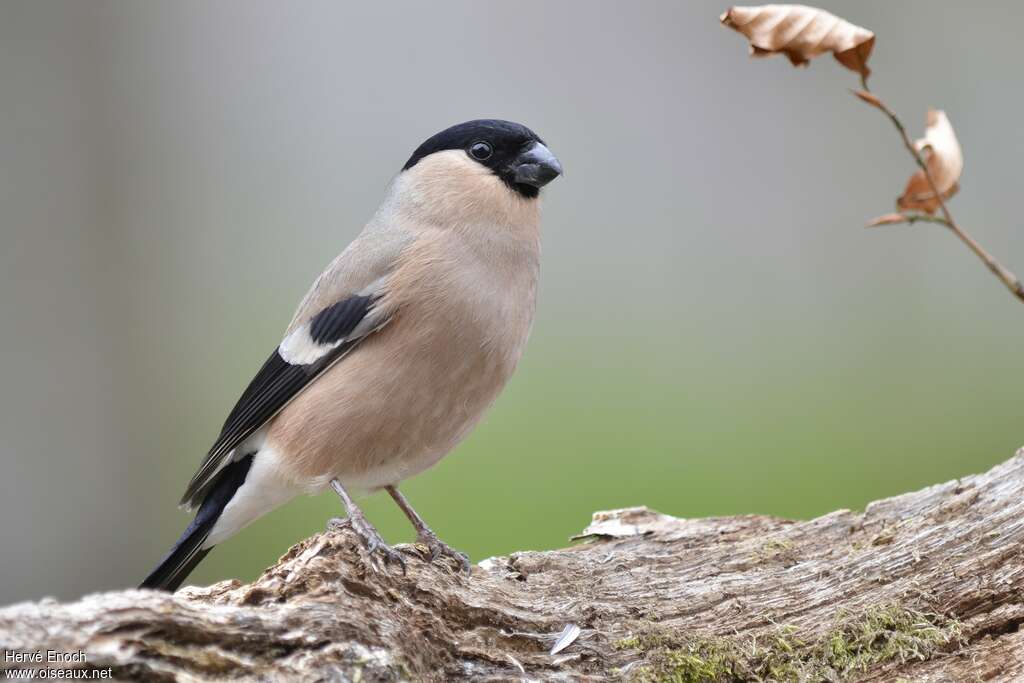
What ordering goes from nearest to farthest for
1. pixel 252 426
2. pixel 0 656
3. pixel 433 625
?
1. pixel 0 656
2. pixel 433 625
3. pixel 252 426

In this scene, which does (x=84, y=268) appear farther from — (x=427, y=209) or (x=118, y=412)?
(x=427, y=209)

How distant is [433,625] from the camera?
2840mm

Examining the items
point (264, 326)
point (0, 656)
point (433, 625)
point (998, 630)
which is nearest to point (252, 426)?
point (433, 625)

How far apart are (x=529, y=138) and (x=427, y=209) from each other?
46 cm

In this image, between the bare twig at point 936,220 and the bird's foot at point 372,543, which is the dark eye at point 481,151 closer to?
the bare twig at point 936,220

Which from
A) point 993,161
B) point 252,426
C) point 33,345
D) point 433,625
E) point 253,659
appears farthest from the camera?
point 993,161

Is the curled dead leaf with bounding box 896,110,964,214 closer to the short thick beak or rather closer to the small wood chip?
the short thick beak

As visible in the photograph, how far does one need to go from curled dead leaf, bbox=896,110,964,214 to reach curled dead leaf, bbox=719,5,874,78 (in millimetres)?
413

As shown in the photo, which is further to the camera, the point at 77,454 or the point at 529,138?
the point at 77,454

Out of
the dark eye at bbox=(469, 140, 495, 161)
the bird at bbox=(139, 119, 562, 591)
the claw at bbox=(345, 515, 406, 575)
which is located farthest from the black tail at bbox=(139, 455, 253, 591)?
the dark eye at bbox=(469, 140, 495, 161)

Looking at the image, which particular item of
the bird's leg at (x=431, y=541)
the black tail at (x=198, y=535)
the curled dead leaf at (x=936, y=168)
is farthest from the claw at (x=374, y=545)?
the curled dead leaf at (x=936, y=168)

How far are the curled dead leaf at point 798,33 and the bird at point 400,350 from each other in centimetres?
101

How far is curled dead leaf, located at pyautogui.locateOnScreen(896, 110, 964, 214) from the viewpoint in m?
3.32

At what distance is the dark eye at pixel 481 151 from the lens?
4039 mm
